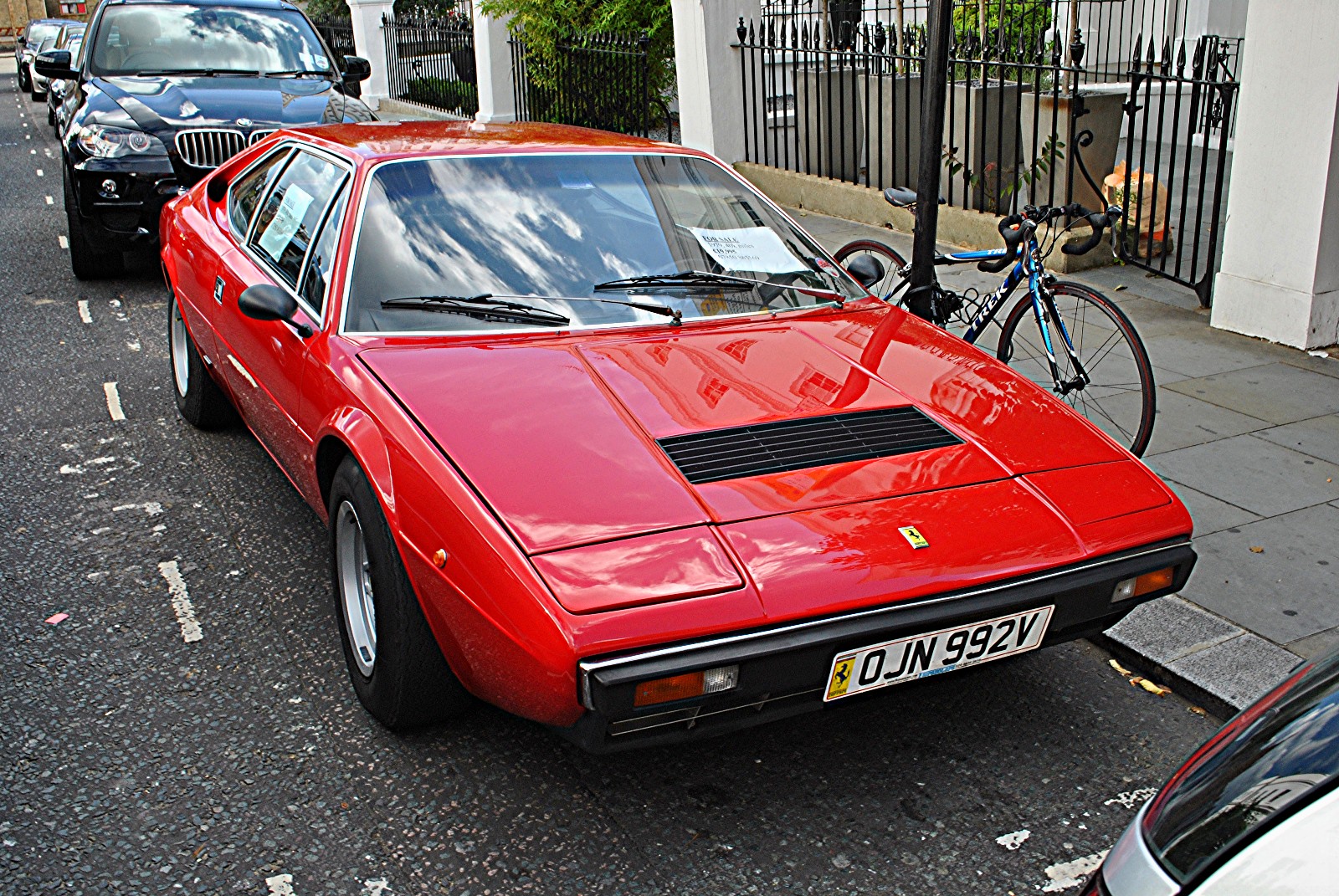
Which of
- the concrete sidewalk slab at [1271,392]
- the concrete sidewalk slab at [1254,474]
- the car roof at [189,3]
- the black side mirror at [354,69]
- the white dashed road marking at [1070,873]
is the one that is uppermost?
the car roof at [189,3]

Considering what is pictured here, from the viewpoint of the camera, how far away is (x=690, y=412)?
324 cm

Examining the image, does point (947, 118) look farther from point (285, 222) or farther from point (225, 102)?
point (285, 222)

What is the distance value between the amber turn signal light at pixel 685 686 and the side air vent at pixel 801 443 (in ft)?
1.72

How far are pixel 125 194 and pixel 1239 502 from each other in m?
7.12

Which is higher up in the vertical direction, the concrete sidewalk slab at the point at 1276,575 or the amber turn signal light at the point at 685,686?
the amber turn signal light at the point at 685,686

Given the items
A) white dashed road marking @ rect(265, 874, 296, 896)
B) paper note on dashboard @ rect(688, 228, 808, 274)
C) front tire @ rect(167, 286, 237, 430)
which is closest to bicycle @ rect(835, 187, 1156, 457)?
paper note on dashboard @ rect(688, 228, 808, 274)

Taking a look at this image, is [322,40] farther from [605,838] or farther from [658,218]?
[605,838]

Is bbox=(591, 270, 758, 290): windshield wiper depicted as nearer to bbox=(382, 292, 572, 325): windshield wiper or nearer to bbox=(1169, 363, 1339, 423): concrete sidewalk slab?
bbox=(382, 292, 572, 325): windshield wiper

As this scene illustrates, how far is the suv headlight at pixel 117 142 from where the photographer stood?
27.2 ft

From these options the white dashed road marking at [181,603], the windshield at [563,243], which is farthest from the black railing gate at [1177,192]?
the white dashed road marking at [181,603]

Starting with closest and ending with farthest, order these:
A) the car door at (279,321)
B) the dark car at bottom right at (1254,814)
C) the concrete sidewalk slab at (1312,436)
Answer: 1. the dark car at bottom right at (1254,814)
2. the car door at (279,321)
3. the concrete sidewalk slab at (1312,436)

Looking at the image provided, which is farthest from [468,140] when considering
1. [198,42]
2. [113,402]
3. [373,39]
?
[373,39]

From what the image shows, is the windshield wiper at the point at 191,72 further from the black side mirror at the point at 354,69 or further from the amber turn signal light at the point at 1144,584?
the amber turn signal light at the point at 1144,584

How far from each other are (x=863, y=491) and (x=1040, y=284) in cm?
253
